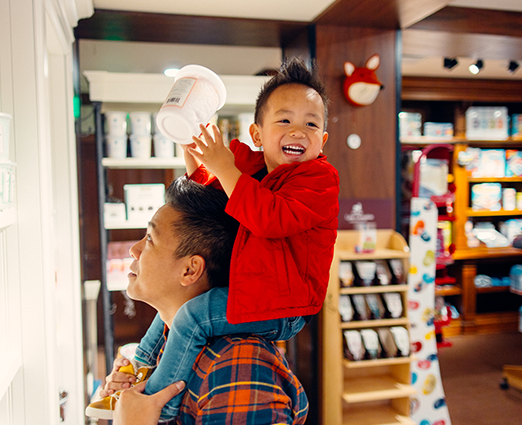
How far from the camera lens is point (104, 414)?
3.64ft

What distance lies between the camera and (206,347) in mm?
1077

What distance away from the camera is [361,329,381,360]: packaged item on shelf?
2.75 meters

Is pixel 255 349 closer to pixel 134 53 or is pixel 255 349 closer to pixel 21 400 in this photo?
pixel 21 400

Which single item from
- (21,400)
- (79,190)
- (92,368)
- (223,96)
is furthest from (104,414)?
(92,368)

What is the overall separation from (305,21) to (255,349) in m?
2.43

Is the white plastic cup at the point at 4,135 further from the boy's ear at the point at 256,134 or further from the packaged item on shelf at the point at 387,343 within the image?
the packaged item on shelf at the point at 387,343

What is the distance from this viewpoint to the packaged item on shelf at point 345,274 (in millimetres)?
2775

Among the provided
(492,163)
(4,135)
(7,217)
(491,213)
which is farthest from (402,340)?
(492,163)

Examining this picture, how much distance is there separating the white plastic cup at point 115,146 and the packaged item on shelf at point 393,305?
1.97 meters

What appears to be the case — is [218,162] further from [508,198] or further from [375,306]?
[508,198]

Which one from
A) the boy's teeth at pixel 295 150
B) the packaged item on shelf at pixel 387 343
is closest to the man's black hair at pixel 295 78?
the boy's teeth at pixel 295 150

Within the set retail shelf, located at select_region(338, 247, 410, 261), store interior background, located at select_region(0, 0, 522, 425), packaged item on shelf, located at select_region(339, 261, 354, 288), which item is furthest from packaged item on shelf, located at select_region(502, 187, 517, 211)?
packaged item on shelf, located at select_region(339, 261, 354, 288)

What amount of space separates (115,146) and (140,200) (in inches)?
→ 15.4

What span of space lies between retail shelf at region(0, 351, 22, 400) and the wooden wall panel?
2202 millimetres
